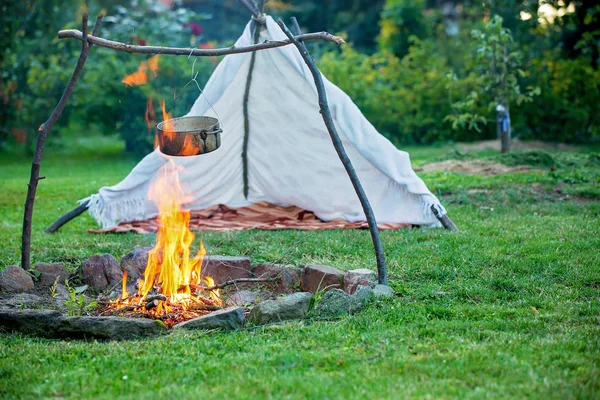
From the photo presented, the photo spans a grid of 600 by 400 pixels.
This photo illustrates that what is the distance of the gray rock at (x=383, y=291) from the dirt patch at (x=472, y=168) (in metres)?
5.20

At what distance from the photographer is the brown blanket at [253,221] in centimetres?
747

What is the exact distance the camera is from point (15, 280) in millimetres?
5199

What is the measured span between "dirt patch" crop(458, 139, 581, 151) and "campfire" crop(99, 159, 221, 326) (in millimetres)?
8362

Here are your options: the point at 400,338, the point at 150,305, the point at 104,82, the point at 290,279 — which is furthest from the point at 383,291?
the point at 104,82

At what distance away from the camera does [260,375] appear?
368cm

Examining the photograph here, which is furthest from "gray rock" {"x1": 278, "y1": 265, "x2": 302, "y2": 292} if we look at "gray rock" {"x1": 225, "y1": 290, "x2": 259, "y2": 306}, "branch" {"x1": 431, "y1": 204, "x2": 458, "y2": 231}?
"branch" {"x1": 431, "y1": 204, "x2": 458, "y2": 231}

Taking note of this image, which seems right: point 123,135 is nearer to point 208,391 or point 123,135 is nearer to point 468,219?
point 468,219

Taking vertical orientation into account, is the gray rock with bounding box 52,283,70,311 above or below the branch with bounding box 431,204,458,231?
below

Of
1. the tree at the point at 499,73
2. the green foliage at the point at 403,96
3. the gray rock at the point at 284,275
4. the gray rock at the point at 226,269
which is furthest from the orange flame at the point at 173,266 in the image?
the green foliage at the point at 403,96

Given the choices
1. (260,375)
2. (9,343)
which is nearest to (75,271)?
(9,343)

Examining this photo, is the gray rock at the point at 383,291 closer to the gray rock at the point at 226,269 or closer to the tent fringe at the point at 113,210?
the gray rock at the point at 226,269

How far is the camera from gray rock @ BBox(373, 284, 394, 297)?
4941 mm

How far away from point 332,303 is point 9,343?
6.08ft

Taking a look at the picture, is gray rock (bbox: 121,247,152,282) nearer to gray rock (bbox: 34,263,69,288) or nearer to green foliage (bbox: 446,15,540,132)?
gray rock (bbox: 34,263,69,288)
